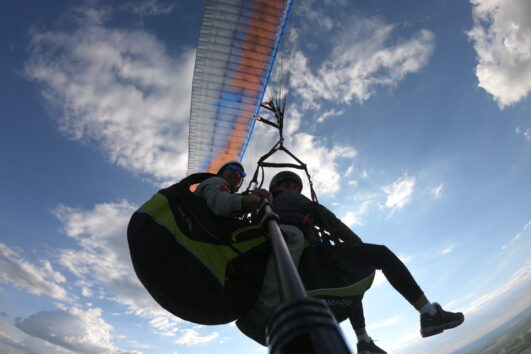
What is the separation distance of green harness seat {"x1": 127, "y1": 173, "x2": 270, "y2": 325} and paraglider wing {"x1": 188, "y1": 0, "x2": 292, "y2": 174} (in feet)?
19.1

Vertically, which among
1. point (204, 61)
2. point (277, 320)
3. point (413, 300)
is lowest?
point (277, 320)

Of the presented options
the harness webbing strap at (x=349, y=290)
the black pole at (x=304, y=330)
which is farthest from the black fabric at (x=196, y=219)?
the black pole at (x=304, y=330)

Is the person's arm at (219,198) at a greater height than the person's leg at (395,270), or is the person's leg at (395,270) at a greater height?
the person's arm at (219,198)

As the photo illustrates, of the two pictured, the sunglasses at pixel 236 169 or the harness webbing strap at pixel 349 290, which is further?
the sunglasses at pixel 236 169

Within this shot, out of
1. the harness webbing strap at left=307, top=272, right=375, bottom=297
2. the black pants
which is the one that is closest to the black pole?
the harness webbing strap at left=307, top=272, right=375, bottom=297

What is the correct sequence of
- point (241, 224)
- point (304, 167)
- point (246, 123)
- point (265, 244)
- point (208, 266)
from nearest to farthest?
1. point (208, 266)
2. point (265, 244)
3. point (241, 224)
4. point (304, 167)
5. point (246, 123)

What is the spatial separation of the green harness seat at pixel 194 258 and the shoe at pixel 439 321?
187 cm

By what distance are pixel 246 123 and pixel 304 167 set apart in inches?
151

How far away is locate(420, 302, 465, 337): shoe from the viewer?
113 inches

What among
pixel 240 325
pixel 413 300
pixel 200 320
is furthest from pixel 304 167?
pixel 200 320

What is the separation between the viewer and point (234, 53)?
7.61m

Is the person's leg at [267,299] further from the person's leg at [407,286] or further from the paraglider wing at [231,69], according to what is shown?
the paraglider wing at [231,69]

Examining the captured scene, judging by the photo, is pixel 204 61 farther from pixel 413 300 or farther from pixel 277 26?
pixel 413 300

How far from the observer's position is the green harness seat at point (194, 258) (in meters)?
2.03
